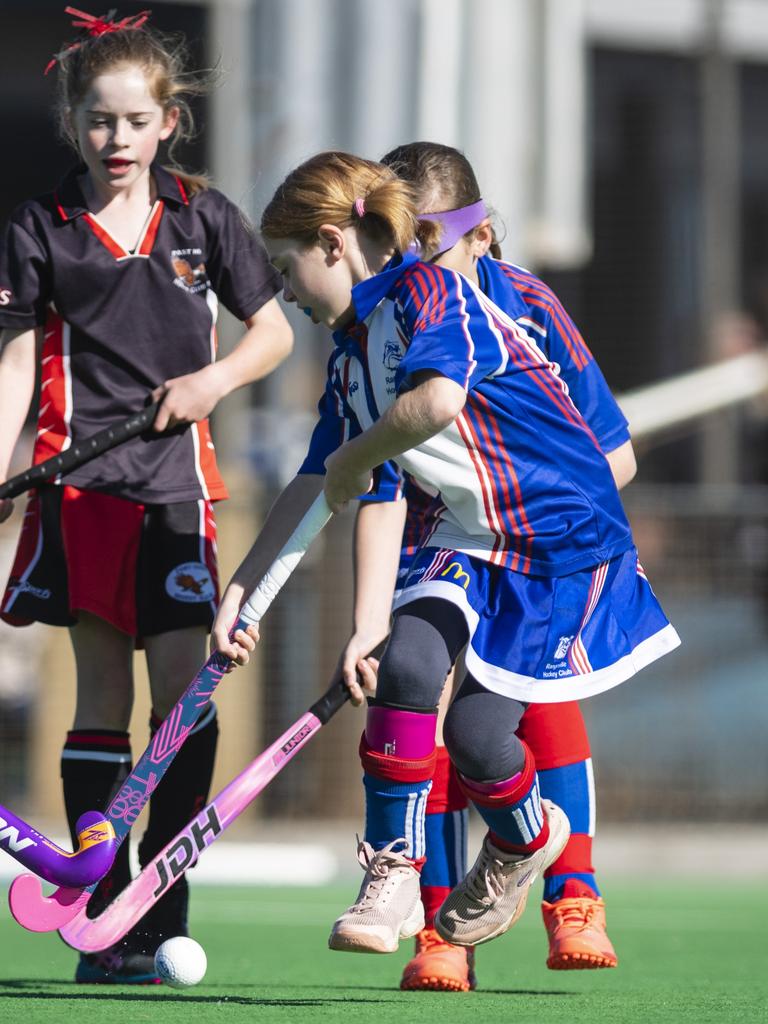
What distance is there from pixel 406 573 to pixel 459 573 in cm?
23

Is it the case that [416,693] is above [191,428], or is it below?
below

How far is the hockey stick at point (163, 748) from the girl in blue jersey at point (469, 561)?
0.06 metres

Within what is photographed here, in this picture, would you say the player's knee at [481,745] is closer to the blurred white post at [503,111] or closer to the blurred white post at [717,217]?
the blurred white post at [503,111]

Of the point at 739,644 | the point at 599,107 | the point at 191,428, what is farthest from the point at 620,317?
the point at 191,428

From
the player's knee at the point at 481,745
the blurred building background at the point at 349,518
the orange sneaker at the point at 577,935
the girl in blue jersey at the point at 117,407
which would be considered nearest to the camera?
the player's knee at the point at 481,745

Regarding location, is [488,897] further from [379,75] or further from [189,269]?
[379,75]

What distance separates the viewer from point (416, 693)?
3340 mm

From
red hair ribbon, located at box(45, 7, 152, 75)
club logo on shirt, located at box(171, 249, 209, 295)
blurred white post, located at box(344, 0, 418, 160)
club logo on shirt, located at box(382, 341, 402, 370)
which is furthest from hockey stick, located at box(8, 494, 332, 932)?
blurred white post, located at box(344, 0, 418, 160)

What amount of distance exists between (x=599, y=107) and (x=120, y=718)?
32.4 feet

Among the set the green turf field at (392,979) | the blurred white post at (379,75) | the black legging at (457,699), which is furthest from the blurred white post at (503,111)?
the black legging at (457,699)

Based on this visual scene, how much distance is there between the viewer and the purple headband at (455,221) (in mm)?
3621

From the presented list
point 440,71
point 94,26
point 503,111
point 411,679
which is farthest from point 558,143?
point 411,679

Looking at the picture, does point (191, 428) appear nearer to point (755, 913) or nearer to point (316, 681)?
point (755, 913)

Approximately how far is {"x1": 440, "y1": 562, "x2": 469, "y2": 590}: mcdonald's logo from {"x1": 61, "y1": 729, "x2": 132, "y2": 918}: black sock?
2.82 feet
